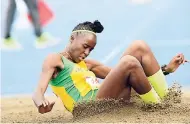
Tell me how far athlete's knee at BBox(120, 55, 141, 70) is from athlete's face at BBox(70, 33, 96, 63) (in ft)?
0.86

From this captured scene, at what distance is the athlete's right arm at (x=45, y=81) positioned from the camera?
194cm

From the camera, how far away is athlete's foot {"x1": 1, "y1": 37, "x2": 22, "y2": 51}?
3990mm

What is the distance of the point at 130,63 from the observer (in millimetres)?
2021

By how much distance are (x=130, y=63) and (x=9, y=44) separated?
2191 mm

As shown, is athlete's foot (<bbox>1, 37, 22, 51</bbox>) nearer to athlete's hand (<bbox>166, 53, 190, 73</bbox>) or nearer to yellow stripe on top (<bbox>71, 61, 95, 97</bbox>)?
yellow stripe on top (<bbox>71, 61, 95, 97</bbox>)

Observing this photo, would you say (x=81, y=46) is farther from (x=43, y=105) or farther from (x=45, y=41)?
(x=45, y=41)

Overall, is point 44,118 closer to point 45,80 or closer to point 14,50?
point 45,80

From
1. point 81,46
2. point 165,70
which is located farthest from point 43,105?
point 165,70

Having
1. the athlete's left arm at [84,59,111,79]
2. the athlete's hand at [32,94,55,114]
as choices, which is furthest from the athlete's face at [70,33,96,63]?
the athlete's hand at [32,94,55,114]

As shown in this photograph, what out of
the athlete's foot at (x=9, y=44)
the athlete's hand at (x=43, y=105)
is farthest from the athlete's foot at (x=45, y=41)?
the athlete's hand at (x=43, y=105)

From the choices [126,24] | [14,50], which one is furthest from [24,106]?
[126,24]

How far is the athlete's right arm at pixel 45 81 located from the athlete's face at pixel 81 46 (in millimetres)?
109

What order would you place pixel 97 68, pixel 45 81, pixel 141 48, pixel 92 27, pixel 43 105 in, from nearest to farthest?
pixel 43 105 < pixel 45 81 < pixel 141 48 < pixel 92 27 < pixel 97 68

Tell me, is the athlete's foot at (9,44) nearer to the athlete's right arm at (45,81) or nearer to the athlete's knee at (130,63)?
the athlete's right arm at (45,81)
